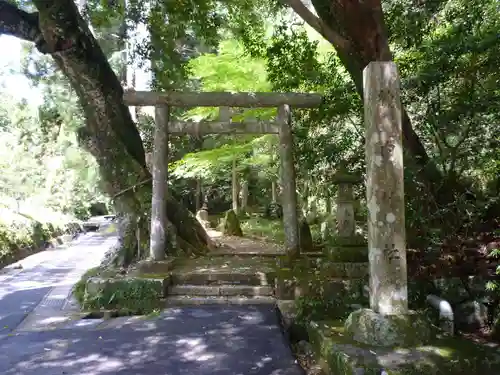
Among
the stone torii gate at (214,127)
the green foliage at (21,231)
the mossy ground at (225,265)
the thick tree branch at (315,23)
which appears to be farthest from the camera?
the green foliage at (21,231)

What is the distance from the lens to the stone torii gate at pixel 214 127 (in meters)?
8.08

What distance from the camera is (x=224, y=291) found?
24.1ft

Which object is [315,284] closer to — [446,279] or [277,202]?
[446,279]

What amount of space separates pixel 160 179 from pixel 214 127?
154 cm

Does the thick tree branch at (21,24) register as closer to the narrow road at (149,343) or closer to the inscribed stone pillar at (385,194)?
the narrow road at (149,343)

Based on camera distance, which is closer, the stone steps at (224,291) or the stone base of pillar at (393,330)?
the stone base of pillar at (393,330)

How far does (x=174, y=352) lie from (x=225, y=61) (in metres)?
9.74

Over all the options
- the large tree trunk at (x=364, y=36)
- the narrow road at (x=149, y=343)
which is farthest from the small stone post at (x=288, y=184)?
the large tree trunk at (x=364, y=36)

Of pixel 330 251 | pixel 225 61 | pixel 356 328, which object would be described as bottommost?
pixel 356 328

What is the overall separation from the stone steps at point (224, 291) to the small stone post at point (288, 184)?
4.50 feet

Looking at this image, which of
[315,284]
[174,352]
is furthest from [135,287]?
[315,284]

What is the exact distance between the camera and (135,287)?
7.12 m

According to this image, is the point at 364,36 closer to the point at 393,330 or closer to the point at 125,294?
the point at 393,330

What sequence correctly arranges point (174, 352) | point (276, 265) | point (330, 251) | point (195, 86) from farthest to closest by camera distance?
point (195, 86), point (276, 265), point (330, 251), point (174, 352)
